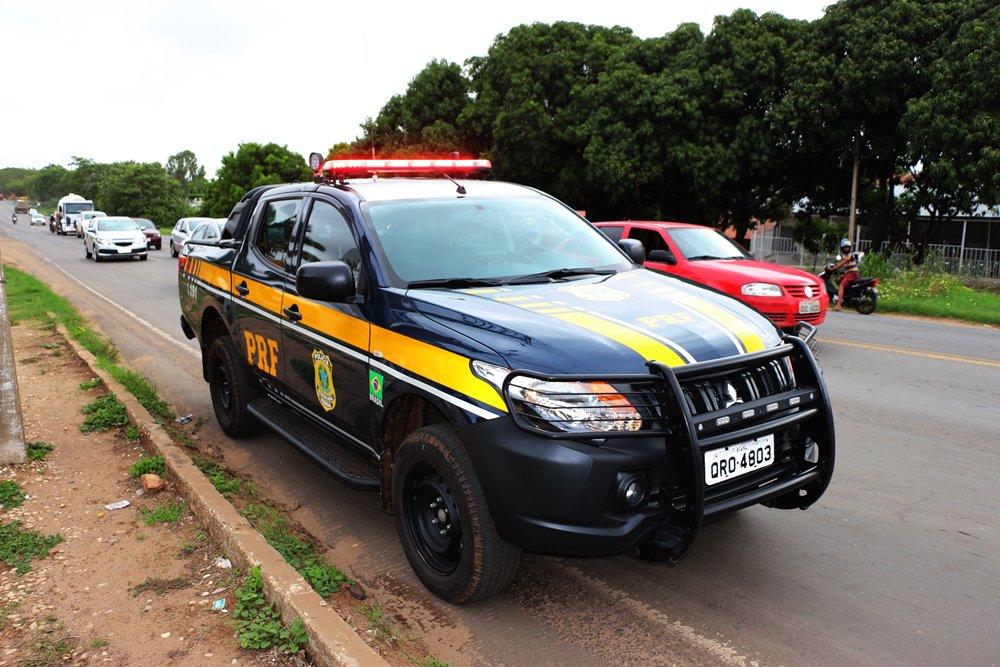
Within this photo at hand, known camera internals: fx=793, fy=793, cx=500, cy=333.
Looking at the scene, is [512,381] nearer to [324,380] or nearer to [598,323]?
[598,323]

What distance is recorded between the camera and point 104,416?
20.6 feet

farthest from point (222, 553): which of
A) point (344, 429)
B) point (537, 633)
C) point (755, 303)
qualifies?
point (755, 303)

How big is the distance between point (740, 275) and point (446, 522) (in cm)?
717

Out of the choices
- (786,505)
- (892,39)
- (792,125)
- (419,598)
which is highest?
(892,39)

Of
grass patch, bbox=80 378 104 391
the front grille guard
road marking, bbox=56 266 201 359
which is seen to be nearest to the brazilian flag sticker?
the front grille guard

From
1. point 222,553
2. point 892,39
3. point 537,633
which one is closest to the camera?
point 537,633

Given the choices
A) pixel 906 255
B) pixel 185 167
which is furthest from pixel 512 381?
pixel 185 167

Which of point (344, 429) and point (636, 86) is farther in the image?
point (636, 86)

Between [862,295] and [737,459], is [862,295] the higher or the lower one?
the lower one

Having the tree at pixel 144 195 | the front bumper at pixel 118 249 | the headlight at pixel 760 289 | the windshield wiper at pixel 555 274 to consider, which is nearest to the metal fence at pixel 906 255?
the headlight at pixel 760 289

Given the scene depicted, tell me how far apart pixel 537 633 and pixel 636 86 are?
24.5m

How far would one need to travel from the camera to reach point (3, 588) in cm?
366

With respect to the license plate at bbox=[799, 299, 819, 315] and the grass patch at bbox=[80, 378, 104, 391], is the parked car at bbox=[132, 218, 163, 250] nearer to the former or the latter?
the grass patch at bbox=[80, 378, 104, 391]

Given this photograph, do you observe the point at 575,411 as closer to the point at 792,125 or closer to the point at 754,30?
the point at 792,125
